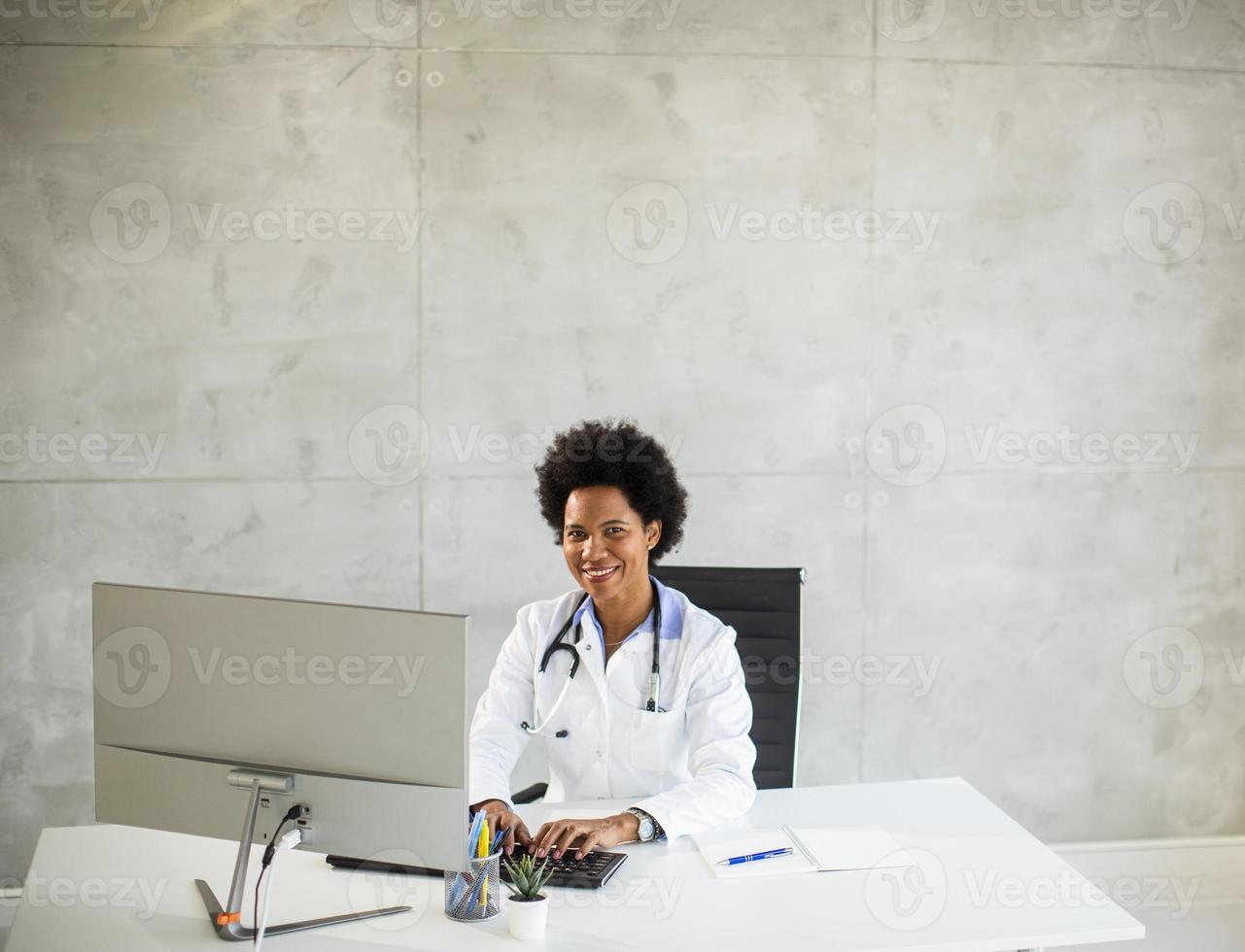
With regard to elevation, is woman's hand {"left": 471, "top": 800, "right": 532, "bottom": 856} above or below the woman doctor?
below

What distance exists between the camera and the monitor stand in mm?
1764

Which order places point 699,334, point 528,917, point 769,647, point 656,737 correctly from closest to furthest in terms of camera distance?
1. point 528,917
2. point 656,737
3. point 769,647
4. point 699,334

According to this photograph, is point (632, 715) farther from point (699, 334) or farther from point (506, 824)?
point (699, 334)

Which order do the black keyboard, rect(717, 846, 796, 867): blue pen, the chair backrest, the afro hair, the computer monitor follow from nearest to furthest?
the computer monitor, the black keyboard, rect(717, 846, 796, 867): blue pen, the afro hair, the chair backrest

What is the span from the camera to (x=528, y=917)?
1760 mm

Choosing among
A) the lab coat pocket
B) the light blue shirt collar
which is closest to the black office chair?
the light blue shirt collar

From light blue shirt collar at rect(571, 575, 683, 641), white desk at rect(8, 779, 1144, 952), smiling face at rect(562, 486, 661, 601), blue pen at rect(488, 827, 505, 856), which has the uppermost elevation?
smiling face at rect(562, 486, 661, 601)

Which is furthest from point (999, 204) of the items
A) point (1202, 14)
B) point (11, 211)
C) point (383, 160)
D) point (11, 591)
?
point (11, 591)

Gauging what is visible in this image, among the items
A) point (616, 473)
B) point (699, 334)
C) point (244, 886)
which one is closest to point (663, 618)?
point (616, 473)

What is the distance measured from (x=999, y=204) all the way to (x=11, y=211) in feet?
10.1

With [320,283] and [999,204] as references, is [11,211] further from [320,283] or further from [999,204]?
[999,204]

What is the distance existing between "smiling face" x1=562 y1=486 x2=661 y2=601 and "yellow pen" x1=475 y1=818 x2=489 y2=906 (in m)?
0.73

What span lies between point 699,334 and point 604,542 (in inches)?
52.6

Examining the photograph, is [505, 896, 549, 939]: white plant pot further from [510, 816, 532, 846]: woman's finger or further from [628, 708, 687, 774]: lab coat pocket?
[628, 708, 687, 774]: lab coat pocket
